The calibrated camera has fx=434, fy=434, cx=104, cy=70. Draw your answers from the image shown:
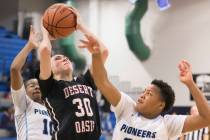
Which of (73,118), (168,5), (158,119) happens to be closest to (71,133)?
(73,118)

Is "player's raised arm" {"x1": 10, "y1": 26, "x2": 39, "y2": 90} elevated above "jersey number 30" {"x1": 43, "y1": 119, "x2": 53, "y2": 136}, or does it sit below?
above

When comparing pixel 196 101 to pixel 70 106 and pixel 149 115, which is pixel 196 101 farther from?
pixel 70 106

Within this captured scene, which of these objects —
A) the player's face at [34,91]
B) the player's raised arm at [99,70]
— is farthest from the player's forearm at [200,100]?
the player's face at [34,91]

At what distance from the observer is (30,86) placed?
13.8ft

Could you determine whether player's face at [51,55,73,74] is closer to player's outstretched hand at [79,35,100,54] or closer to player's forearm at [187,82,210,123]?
player's outstretched hand at [79,35,100,54]

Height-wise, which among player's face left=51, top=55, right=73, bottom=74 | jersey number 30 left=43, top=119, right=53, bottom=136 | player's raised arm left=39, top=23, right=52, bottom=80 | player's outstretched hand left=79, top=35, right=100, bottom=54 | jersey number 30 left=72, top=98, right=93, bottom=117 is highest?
player's outstretched hand left=79, top=35, right=100, bottom=54

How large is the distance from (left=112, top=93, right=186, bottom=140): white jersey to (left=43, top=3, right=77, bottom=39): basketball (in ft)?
2.31

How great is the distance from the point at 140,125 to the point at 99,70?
0.51 m

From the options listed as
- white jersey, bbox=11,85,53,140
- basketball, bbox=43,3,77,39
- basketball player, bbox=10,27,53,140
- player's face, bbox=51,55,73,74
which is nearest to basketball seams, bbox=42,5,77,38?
basketball, bbox=43,3,77,39

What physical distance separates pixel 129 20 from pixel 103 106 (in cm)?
248

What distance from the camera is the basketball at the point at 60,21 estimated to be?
132 inches

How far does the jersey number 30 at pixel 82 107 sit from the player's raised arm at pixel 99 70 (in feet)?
0.88

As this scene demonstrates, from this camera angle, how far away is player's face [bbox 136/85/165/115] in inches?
123

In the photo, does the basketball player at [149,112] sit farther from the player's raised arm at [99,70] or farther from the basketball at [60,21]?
the basketball at [60,21]
